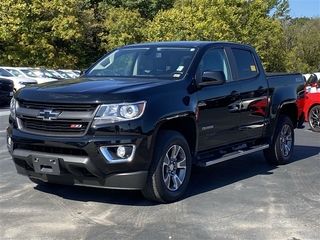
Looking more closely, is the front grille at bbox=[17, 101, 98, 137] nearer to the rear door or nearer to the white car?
the rear door

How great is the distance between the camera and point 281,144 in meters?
8.37

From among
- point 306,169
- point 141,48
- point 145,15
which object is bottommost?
point 306,169

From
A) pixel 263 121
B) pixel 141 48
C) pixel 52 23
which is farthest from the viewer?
pixel 52 23

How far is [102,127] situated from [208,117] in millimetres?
1650

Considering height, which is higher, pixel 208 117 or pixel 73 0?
pixel 73 0

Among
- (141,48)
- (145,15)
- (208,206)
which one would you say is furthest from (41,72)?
(145,15)

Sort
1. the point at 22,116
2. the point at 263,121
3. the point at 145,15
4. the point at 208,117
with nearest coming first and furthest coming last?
the point at 22,116 → the point at 208,117 → the point at 263,121 → the point at 145,15

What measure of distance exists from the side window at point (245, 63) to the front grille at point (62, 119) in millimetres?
2812

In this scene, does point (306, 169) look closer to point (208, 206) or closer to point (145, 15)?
point (208, 206)

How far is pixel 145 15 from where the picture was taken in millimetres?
55906

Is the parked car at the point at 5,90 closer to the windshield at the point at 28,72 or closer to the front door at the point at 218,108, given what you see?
the windshield at the point at 28,72

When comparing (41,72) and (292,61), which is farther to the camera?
(292,61)

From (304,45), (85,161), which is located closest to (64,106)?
(85,161)

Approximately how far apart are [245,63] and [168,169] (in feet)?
8.47
